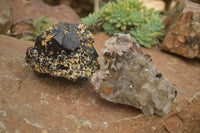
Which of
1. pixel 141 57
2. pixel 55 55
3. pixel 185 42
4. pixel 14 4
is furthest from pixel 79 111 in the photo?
pixel 14 4

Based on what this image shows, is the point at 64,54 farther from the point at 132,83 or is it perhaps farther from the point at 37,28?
the point at 37,28

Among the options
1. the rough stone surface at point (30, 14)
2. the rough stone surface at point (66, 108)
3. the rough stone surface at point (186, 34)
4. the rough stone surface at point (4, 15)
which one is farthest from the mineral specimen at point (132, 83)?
the rough stone surface at point (30, 14)

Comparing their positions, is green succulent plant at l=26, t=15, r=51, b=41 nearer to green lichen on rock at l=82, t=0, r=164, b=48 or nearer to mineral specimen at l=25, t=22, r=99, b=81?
green lichen on rock at l=82, t=0, r=164, b=48

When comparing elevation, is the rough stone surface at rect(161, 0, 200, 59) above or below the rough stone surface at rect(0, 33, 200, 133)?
above

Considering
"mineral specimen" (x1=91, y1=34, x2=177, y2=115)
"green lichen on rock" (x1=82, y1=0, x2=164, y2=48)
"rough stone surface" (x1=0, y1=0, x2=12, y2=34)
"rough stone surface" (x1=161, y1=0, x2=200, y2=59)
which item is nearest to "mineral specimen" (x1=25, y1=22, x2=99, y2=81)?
"mineral specimen" (x1=91, y1=34, x2=177, y2=115)

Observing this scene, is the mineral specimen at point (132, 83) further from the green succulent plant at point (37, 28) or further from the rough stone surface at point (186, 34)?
the green succulent plant at point (37, 28)

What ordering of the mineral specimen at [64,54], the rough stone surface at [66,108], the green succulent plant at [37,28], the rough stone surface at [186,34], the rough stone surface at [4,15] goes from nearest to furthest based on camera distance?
the rough stone surface at [66,108] → the mineral specimen at [64,54] → the rough stone surface at [186,34] → the rough stone surface at [4,15] → the green succulent plant at [37,28]

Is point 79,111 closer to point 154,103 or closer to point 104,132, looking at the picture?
point 104,132
